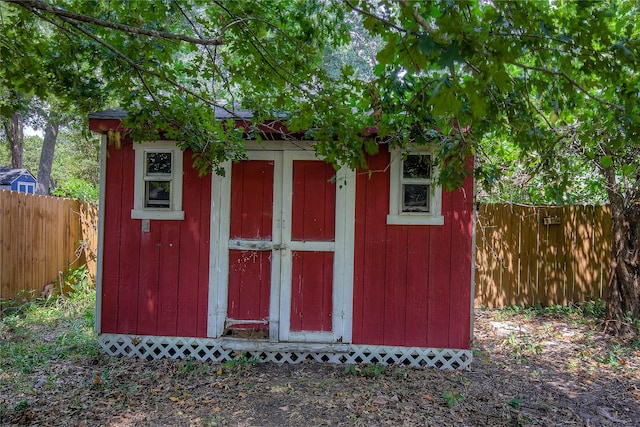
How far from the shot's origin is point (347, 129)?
3.78m

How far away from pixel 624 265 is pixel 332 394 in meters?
4.59

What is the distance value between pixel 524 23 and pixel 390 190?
2.63 meters

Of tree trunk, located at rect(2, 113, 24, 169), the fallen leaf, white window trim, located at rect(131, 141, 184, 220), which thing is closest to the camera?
the fallen leaf

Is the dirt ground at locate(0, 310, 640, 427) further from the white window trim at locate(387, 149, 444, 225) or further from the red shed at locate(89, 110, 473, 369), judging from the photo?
the white window trim at locate(387, 149, 444, 225)

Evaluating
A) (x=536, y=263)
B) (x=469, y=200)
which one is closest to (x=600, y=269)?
(x=536, y=263)

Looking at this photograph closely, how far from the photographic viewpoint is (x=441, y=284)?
15.8 feet

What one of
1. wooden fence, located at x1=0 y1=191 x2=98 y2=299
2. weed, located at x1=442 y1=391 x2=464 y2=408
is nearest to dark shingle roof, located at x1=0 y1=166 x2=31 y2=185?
wooden fence, located at x1=0 y1=191 x2=98 y2=299

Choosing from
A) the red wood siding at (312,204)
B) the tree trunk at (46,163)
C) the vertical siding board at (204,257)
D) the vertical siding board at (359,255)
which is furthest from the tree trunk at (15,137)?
the vertical siding board at (359,255)

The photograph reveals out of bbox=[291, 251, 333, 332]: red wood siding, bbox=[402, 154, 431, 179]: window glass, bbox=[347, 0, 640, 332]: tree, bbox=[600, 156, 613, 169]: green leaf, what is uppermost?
bbox=[347, 0, 640, 332]: tree

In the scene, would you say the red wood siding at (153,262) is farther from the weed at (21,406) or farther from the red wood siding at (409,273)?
the red wood siding at (409,273)

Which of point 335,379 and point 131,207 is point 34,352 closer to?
point 131,207

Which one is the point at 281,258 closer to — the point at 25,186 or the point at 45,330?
the point at 45,330

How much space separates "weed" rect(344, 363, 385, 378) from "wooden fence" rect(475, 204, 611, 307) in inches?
146

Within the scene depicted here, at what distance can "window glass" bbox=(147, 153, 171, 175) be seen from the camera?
506 centimetres
